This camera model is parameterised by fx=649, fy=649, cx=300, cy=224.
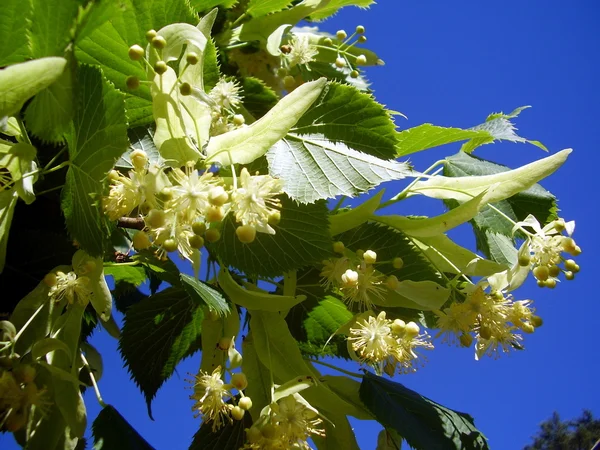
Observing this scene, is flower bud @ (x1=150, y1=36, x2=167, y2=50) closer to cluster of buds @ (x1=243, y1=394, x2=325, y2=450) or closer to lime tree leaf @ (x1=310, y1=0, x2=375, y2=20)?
cluster of buds @ (x1=243, y1=394, x2=325, y2=450)

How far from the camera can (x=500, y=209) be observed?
2.93ft

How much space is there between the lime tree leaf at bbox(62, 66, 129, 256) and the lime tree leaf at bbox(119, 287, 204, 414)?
192 mm

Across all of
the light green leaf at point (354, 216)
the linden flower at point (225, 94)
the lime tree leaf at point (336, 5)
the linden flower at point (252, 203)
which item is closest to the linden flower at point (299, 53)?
the lime tree leaf at point (336, 5)

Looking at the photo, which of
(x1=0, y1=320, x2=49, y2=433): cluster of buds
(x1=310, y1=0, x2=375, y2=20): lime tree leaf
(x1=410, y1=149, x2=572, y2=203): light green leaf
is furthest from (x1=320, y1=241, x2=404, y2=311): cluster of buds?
(x1=310, y1=0, x2=375, y2=20): lime tree leaf

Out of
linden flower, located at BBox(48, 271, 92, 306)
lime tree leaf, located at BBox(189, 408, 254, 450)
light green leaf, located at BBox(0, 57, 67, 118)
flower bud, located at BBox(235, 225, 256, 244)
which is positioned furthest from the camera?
lime tree leaf, located at BBox(189, 408, 254, 450)

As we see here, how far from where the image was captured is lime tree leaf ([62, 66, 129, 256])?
571mm

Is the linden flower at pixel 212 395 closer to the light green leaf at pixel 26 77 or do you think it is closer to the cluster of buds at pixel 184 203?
the cluster of buds at pixel 184 203

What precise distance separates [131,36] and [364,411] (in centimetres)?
47

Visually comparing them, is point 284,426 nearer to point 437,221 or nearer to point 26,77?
point 437,221

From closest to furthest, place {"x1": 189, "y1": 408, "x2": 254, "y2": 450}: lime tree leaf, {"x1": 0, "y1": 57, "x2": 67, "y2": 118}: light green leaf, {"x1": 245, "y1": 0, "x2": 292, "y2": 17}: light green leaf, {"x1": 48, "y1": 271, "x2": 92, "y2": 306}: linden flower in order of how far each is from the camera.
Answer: {"x1": 0, "y1": 57, "x2": 67, "y2": 118}: light green leaf, {"x1": 48, "y1": 271, "x2": 92, "y2": 306}: linden flower, {"x1": 189, "y1": 408, "x2": 254, "y2": 450}: lime tree leaf, {"x1": 245, "y1": 0, "x2": 292, "y2": 17}: light green leaf

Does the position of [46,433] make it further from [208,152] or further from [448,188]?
[448,188]

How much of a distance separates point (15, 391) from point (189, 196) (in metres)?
0.25

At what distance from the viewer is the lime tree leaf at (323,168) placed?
26.0 inches

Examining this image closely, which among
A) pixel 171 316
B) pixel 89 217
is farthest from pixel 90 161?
pixel 171 316
